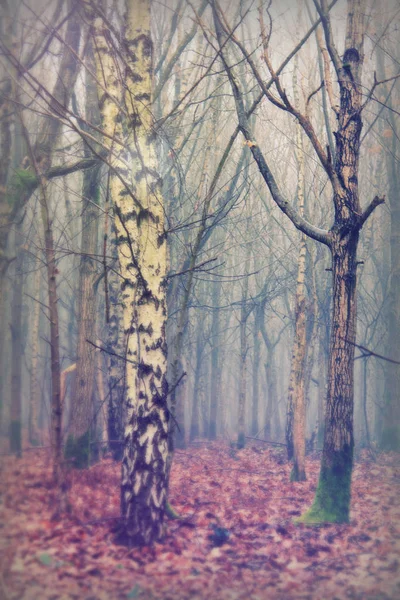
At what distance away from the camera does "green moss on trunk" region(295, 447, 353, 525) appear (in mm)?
5387

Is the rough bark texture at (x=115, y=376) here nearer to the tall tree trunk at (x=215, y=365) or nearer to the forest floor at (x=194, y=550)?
the forest floor at (x=194, y=550)

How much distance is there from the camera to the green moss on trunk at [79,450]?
6.98 m

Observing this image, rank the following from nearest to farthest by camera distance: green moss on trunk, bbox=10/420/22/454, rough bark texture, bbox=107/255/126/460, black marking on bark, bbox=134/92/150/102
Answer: black marking on bark, bbox=134/92/150/102 → rough bark texture, bbox=107/255/126/460 → green moss on trunk, bbox=10/420/22/454

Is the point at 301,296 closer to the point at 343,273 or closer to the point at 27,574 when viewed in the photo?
the point at 343,273

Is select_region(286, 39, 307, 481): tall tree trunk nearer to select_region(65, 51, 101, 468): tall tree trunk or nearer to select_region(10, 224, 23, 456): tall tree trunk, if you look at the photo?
select_region(65, 51, 101, 468): tall tree trunk

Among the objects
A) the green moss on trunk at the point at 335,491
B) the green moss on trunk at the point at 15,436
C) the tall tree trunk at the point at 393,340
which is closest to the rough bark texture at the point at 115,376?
the green moss on trunk at the point at 15,436

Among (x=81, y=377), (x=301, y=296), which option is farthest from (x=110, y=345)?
(x=301, y=296)

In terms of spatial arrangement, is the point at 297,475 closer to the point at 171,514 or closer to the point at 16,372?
the point at 171,514

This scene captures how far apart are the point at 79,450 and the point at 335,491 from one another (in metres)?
4.15

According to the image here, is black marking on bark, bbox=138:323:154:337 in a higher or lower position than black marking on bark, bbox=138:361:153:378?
higher

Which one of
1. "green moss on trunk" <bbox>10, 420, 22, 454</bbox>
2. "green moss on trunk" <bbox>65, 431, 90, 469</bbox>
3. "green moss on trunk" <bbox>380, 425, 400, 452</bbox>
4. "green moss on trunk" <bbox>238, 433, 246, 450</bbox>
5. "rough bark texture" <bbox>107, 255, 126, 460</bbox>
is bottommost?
"green moss on trunk" <bbox>238, 433, 246, 450</bbox>

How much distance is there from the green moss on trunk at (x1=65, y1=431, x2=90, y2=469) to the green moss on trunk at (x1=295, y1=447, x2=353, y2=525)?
3594 millimetres

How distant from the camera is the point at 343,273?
558cm

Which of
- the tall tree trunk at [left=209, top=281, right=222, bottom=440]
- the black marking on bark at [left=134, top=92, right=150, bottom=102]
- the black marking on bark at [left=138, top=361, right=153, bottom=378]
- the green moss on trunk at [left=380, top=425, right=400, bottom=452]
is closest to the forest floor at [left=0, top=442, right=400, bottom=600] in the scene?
the black marking on bark at [left=138, top=361, right=153, bottom=378]
